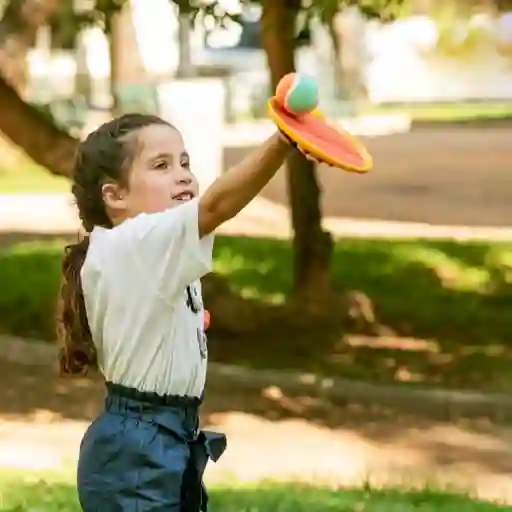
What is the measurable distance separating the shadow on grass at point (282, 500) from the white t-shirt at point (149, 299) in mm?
1762

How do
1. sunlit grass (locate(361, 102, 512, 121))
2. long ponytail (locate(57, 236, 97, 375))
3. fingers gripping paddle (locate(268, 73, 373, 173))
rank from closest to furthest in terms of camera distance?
fingers gripping paddle (locate(268, 73, 373, 173)) < long ponytail (locate(57, 236, 97, 375)) < sunlit grass (locate(361, 102, 512, 121))

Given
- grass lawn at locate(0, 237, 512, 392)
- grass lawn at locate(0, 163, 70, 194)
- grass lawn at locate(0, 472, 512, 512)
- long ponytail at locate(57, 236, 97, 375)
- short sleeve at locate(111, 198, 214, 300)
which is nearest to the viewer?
short sleeve at locate(111, 198, 214, 300)

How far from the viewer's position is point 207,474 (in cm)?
562

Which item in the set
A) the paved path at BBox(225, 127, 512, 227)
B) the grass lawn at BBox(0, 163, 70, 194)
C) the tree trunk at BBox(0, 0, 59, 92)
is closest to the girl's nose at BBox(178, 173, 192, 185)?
the tree trunk at BBox(0, 0, 59, 92)

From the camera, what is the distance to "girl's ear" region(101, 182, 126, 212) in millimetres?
2480

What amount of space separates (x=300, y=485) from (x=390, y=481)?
691 mm

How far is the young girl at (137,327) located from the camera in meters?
2.41

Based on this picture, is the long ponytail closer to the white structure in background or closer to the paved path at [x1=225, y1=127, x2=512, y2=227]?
the paved path at [x1=225, y1=127, x2=512, y2=227]

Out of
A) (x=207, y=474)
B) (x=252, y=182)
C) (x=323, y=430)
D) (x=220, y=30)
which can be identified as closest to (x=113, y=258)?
(x=252, y=182)

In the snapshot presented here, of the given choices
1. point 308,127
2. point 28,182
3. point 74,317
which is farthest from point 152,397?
point 28,182

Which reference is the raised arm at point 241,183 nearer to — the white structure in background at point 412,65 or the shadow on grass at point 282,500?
the shadow on grass at point 282,500

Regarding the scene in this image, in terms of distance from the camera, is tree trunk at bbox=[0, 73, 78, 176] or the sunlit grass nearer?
tree trunk at bbox=[0, 73, 78, 176]

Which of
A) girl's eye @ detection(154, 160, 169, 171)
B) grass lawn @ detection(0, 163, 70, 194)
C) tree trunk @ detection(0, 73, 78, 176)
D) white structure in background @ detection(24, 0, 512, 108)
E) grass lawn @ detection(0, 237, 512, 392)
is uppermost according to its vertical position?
white structure in background @ detection(24, 0, 512, 108)

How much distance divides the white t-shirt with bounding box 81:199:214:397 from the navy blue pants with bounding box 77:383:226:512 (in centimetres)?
4
